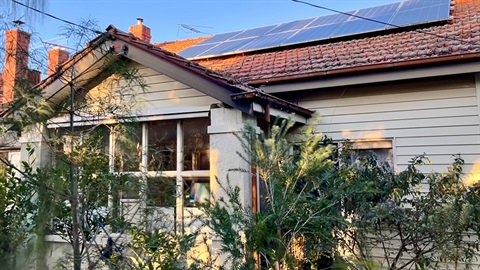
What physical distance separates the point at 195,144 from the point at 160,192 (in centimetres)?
258

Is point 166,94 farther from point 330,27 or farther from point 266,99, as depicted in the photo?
point 330,27

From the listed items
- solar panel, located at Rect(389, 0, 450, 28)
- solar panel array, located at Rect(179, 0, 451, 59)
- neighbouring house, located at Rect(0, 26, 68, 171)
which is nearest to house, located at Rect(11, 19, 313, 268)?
neighbouring house, located at Rect(0, 26, 68, 171)

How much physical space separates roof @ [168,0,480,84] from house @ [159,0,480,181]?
0.02 metres

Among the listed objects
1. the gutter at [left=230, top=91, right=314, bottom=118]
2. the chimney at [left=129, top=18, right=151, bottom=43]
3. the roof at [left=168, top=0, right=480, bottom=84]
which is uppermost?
the chimney at [left=129, top=18, right=151, bottom=43]

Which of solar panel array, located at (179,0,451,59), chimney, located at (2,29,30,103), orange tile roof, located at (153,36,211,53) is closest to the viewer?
chimney, located at (2,29,30,103)

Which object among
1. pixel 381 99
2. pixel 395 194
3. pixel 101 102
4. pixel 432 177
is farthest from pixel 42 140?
pixel 381 99

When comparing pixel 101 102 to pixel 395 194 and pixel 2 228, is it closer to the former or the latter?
pixel 2 228

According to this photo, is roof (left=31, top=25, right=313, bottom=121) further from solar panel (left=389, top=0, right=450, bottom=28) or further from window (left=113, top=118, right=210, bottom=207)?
solar panel (left=389, top=0, right=450, bottom=28)

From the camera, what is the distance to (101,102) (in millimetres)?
3979

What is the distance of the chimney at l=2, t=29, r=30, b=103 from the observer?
2.80 metres

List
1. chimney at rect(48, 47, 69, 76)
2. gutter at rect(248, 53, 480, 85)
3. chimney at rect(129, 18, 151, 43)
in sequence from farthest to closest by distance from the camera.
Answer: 1. chimney at rect(129, 18, 151, 43)
2. gutter at rect(248, 53, 480, 85)
3. chimney at rect(48, 47, 69, 76)

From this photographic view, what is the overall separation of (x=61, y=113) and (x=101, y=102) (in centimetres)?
44

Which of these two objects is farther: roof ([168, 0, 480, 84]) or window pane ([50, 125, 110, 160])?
roof ([168, 0, 480, 84])

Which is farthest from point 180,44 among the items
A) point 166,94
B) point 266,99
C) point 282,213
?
point 282,213
